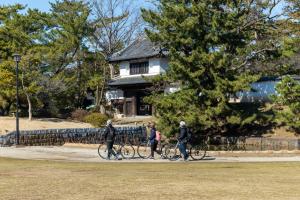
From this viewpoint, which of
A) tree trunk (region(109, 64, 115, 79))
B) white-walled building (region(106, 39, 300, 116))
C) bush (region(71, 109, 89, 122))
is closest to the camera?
bush (region(71, 109, 89, 122))

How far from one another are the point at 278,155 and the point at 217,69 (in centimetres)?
1014

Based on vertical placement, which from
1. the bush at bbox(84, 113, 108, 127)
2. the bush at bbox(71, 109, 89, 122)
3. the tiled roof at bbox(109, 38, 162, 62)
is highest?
the tiled roof at bbox(109, 38, 162, 62)

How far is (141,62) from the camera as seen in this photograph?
58875 mm

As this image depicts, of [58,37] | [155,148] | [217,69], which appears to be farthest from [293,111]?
[58,37]

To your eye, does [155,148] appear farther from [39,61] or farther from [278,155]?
[39,61]

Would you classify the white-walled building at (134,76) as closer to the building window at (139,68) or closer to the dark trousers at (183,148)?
the building window at (139,68)

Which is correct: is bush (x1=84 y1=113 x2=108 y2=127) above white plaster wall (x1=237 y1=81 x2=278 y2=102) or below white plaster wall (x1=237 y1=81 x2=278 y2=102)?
below

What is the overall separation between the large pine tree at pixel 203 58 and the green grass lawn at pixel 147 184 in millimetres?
16367

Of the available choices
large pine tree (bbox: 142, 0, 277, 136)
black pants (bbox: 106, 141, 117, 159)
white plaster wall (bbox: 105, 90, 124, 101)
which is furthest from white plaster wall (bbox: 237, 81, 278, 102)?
black pants (bbox: 106, 141, 117, 159)

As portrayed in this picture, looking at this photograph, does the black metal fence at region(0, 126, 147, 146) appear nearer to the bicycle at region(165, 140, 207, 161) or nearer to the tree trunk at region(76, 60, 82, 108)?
the bicycle at region(165, 140, 207, 161)

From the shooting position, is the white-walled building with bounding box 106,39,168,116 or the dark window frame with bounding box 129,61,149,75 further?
the dark window frame with bounding box 129,61,149,75

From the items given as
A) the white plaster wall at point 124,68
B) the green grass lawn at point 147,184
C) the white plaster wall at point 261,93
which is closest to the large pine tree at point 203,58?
the white plaster wall at point 261,93

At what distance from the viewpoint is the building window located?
2303 inches

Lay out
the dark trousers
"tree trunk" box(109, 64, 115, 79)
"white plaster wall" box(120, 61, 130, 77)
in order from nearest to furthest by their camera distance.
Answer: the dark trousers, "white plaster wall" box(120, 61, 130, 77), "tree trunk" box(109, 64, 115, 79)
